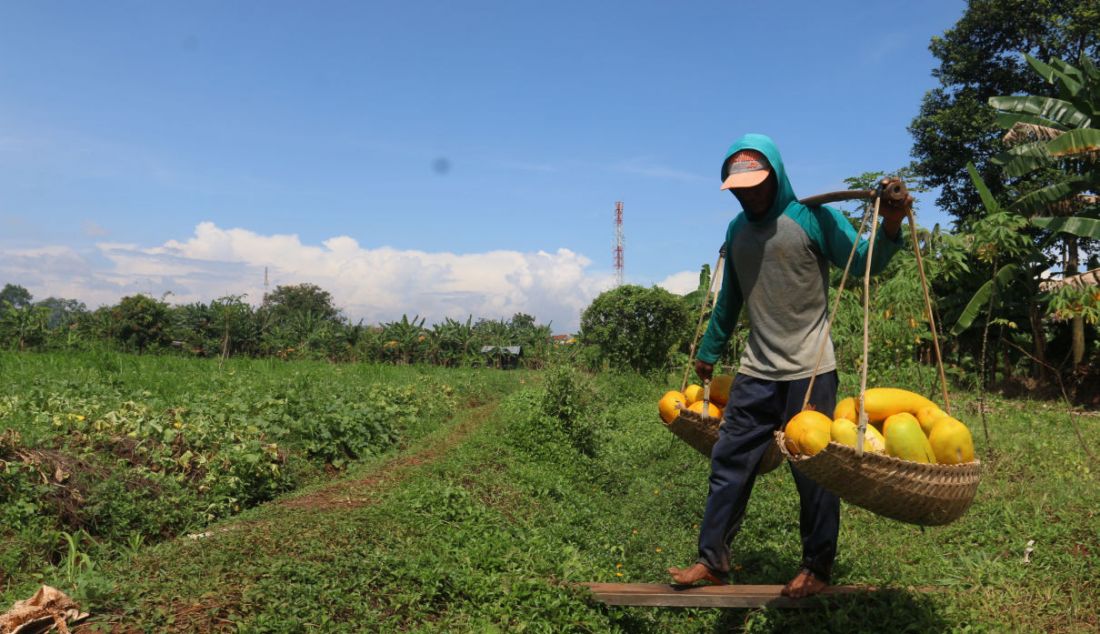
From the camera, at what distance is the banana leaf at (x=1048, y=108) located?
1261 cm

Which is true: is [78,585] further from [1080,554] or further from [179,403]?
[1080,554]

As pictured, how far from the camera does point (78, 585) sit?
10.7 feet

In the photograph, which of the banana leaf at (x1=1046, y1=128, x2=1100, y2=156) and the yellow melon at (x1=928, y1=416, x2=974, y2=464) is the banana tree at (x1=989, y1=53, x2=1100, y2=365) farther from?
the yellow melon at (x1=928, y1=416, x2=974, y2=464)

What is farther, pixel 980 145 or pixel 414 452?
pixel 980 145

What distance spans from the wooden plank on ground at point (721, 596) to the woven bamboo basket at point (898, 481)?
0.92m

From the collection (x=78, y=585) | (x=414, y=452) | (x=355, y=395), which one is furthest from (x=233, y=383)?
(x=78, y=585)

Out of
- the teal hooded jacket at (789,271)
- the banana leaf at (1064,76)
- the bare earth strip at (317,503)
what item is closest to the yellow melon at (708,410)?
the teal hooded jacket at (789,271)

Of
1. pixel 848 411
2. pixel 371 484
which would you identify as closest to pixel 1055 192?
pixel 848 411

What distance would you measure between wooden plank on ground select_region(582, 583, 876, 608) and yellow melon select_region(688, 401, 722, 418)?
813 mm

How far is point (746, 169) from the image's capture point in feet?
10.3

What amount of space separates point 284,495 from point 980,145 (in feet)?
70.2

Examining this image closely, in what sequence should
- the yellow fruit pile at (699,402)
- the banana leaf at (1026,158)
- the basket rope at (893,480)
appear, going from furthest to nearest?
the banana leaf at (1026,158)
the yellow fruit pile at (699,402)
the basket rope at (893,480)

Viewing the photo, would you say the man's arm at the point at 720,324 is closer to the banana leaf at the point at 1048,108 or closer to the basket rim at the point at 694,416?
the basket rim at the point at 694,416

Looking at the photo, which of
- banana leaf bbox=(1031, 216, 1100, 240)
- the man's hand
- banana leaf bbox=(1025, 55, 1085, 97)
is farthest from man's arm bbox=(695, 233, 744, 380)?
banana leaf bbox=(1025, 55, 1085, 97)
